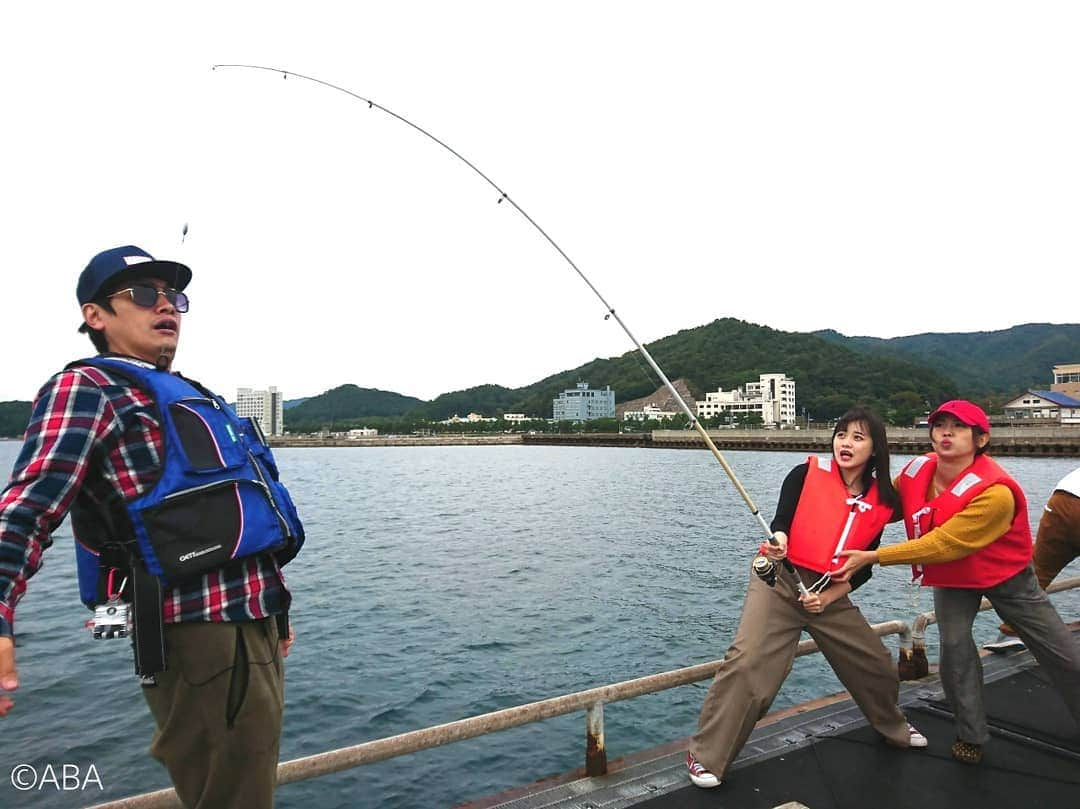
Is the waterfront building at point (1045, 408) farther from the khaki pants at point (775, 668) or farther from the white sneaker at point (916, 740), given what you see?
the khaki pants at point (775, 668)

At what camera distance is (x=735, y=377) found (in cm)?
17038

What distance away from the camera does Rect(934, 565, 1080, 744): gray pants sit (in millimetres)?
4316

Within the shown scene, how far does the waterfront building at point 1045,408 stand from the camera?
293ft

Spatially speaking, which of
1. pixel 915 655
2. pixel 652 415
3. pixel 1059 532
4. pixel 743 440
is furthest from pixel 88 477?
pixel 652 415

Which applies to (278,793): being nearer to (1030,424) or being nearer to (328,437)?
(1030,424)

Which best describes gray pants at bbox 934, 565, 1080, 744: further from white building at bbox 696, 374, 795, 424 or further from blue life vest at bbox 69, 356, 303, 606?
white building at bbox 696, 374, 795, 424

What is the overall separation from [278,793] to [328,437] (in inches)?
7481

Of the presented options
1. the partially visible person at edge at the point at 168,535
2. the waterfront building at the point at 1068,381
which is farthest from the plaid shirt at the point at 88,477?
the waterfront building at the point at 1068,381

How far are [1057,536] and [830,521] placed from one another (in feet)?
8.41

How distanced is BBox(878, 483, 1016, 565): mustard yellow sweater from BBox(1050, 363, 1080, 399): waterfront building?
122 m

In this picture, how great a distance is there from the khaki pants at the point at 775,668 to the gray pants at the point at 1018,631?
36cm

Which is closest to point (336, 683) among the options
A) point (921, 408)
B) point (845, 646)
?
point (845, 646)

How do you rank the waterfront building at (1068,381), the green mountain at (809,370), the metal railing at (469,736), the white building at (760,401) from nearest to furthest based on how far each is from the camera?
1. the metal railing at (469,736)
2. the waterfront building at (1068,381)
3. the green mountain at (809,370)
4. the white building at (760,401)

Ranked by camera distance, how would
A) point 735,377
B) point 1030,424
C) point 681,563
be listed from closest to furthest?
point 681,563 < point 1030,424 < point 735,377
